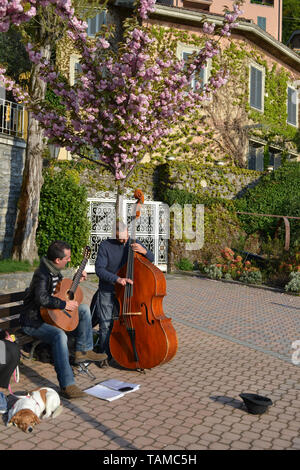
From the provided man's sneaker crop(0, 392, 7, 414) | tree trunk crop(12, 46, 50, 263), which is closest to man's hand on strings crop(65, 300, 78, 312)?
man's sneaker crop(0, 392, 7, 414)

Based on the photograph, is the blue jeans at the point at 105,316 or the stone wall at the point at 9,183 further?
the stone wall at the point at 9,183

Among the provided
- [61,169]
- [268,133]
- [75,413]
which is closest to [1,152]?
[61,169]

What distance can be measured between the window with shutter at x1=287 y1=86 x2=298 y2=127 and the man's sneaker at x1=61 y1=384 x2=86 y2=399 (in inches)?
899

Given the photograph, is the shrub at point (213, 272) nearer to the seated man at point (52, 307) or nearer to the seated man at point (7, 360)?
the seated man at point (52, 307)

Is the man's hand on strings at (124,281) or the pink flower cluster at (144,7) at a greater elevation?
the pink flower cluster at (144,7)

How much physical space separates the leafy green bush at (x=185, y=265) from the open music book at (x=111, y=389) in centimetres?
1176

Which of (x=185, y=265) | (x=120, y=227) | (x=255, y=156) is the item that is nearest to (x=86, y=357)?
(x=120, y=227)

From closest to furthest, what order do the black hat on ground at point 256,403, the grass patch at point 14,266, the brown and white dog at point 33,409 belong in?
the brown and white dog at point 33,409 < the black hat on ground at point 256,403 < the grass patch at point 14,266

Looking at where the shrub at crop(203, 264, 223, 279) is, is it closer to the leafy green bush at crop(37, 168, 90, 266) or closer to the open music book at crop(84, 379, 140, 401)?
the leafy green bush at crop(37, 168, 90, 266)

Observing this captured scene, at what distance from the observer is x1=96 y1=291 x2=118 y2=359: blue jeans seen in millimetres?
6180

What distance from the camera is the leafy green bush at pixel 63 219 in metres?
13.3

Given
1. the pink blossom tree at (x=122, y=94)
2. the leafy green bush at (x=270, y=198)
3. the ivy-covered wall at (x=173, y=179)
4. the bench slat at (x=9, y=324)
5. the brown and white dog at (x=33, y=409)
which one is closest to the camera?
the brown and white dog at (x=33, y=409)

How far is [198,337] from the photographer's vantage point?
317 inches

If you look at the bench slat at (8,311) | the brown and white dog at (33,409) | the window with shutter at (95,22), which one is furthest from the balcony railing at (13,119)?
the brown and white dog at (33,409)
